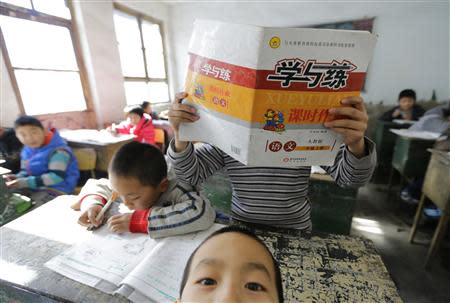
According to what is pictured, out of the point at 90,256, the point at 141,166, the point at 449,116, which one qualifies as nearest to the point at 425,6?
the point at 449,116

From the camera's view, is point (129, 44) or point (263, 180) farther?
point (129, 44)

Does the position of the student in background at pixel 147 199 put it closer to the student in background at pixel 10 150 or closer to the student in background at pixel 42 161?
the student in background at pixel 42 161

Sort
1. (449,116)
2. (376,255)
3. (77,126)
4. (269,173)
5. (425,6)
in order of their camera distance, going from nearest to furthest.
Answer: (376,255), (269,173), (449,116), (77,126), (425,6)

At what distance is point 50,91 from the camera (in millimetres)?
3453

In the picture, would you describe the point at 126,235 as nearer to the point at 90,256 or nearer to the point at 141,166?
the point at 90,256

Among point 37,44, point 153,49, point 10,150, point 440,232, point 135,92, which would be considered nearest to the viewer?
point 440,232

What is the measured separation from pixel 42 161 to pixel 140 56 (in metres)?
3.97

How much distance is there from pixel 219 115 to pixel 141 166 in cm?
45

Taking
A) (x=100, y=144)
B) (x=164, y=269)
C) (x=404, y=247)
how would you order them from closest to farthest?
(x=164, y=269), (x=404, y=247), (x=100, y=144)

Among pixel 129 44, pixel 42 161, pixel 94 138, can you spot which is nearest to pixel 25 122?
pixel 42 161

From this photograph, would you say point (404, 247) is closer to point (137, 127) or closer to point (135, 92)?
point (137, 127)

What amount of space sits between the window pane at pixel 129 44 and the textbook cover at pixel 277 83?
4748 mm

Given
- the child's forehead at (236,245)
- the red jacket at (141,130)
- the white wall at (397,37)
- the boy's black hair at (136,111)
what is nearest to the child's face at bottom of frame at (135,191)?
the child's forehead at (236,245)

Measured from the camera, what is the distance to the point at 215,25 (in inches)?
21.4
